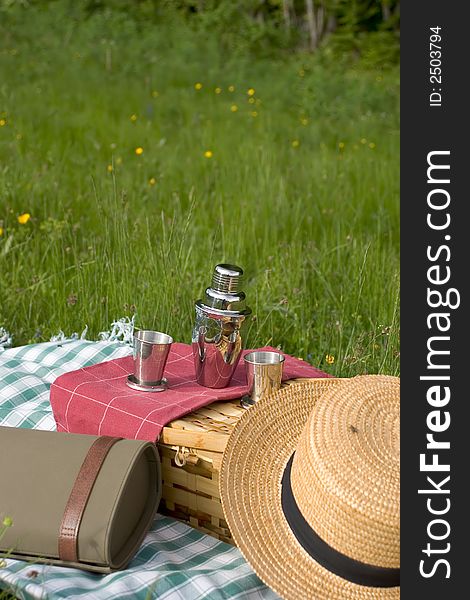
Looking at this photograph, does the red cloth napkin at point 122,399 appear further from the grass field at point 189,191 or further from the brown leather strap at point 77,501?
the grass field at point 189,191

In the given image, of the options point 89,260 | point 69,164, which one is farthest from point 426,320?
point 69,164

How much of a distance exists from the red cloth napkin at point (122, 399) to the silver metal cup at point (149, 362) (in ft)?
0.11

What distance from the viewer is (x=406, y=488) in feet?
6.21

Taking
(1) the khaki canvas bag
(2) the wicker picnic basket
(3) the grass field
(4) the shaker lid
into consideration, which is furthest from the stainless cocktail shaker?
(3) the grass field

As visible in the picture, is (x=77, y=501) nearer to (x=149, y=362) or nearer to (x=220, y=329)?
(x=149, y=362)

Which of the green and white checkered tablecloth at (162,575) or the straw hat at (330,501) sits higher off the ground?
the straw hat at (330,501)

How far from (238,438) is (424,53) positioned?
921 mm

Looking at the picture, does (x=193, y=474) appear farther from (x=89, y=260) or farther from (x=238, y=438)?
(x=89, y=260)

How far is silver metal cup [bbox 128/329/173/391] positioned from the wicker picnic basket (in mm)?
153

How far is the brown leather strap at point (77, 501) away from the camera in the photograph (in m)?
2.10

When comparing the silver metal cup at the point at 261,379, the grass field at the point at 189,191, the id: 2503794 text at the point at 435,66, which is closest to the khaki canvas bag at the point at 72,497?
the silver metal cup at the point at 261,379

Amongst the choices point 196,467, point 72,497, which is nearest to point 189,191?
point 196,467

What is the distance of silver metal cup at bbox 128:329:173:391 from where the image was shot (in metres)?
2.49

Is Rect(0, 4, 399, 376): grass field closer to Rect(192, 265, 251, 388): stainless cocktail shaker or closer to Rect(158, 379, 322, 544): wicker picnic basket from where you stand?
Rect(192, 265, 251, 388): stainless cocktail shaker
